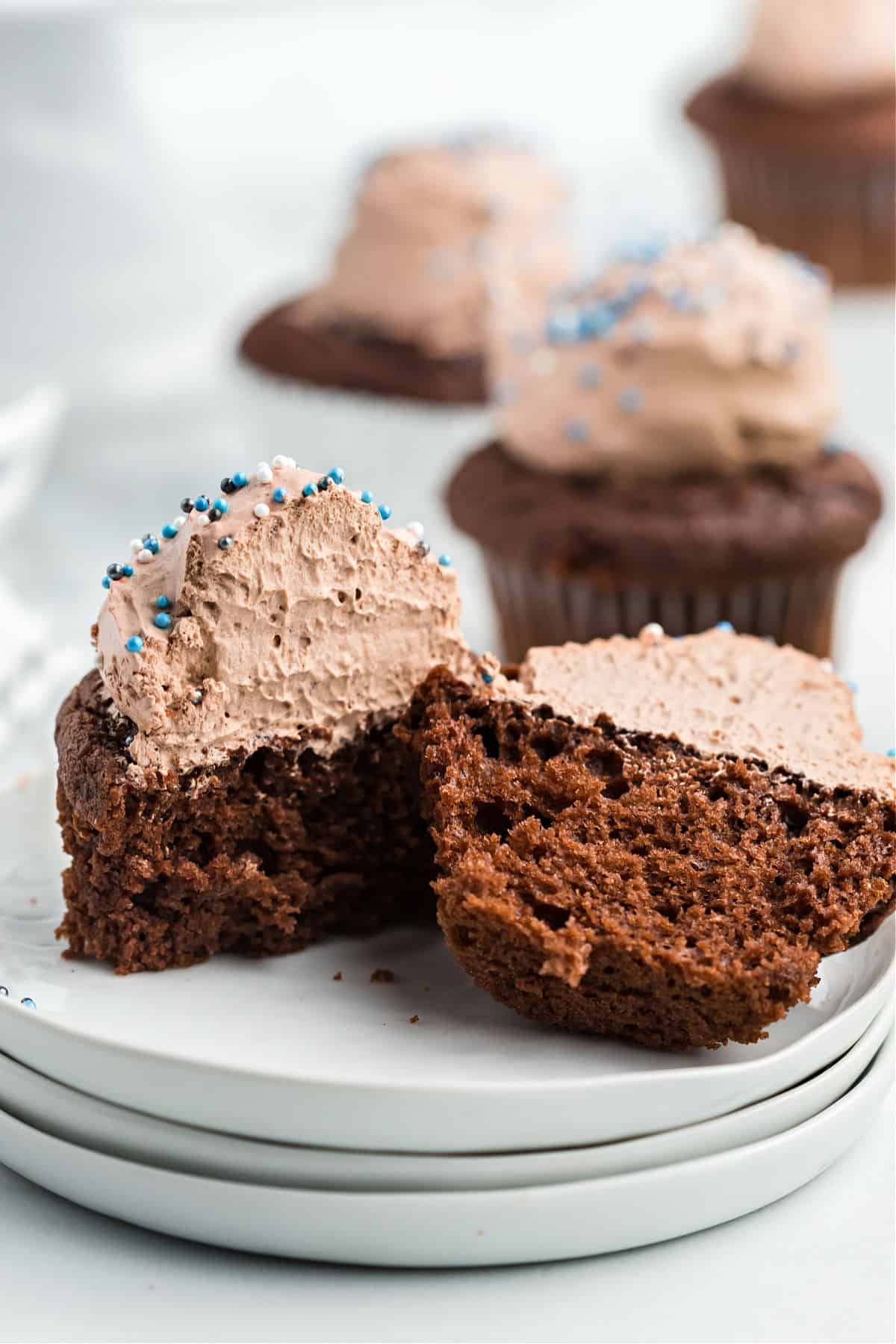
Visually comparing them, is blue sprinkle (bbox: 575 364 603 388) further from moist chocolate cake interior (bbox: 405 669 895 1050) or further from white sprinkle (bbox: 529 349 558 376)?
moist chocolate cake interior (bbox: 405 669 895 1050)

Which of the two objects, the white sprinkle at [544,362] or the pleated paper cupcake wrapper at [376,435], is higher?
the white sprinkle at [544,362]

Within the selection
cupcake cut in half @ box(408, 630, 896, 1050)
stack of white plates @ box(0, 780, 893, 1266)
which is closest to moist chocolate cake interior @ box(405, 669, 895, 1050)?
cupcake cut in half @ box(408, 630, 896, 1050)

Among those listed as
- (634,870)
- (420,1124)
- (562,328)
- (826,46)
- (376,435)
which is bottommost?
(376,435)

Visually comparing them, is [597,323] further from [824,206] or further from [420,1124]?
[824,206]

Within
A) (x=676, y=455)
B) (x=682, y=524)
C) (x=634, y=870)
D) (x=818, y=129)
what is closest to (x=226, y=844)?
(x=634, y=870)

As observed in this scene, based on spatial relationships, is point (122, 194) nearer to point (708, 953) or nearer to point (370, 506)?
point (370, 506)

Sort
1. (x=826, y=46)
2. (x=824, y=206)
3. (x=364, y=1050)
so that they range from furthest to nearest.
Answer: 1. (x=824, y=206)
2. (x=826, y=46)
3. (x=364, y=1050)

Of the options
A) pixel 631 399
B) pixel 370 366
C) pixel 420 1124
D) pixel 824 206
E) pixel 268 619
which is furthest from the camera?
pixel 824 206

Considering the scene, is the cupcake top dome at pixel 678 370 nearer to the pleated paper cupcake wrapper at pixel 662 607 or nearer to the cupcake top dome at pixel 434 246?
the pleated paper cupcake wrapper at pixel 662 607

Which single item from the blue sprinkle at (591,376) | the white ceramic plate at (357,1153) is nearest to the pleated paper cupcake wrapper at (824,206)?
the blue sprinkle at (591,376)
